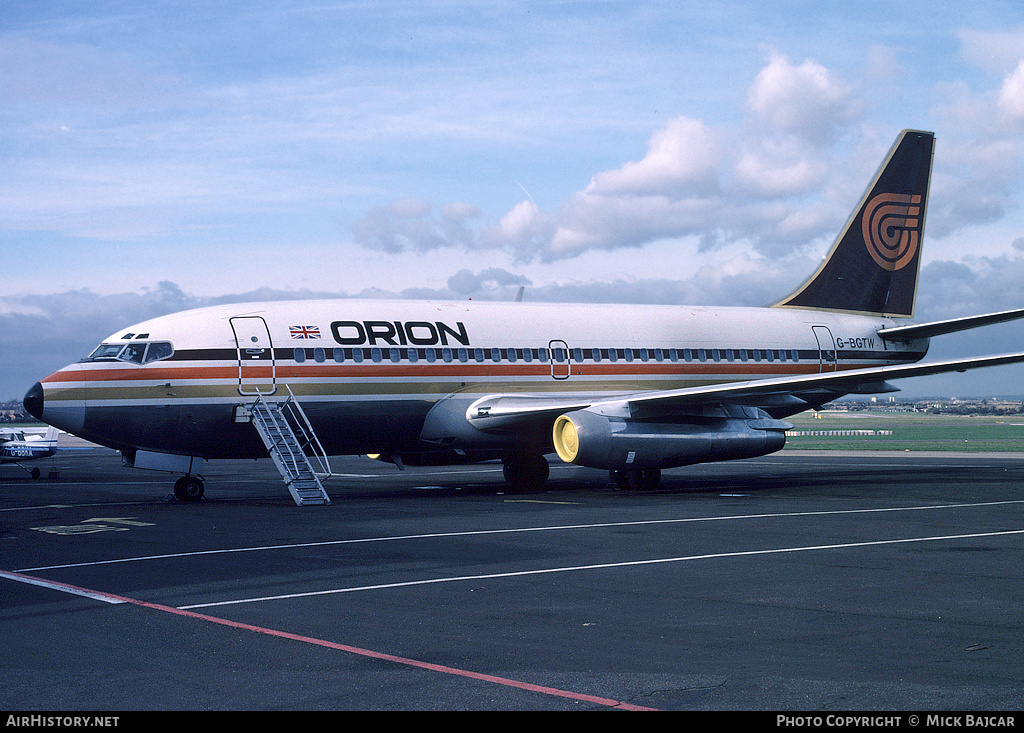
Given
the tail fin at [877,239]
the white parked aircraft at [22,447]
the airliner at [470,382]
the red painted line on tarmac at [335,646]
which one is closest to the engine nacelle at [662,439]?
the airliner at [470,382]

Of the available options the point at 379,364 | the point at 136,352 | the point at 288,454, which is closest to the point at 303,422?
the point at 288,454

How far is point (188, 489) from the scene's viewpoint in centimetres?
2486

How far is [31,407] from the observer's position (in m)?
23.0

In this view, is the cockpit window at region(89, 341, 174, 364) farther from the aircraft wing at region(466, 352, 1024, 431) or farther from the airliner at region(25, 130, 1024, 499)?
the aircraft wing at region(466, 352, 1024, 431)

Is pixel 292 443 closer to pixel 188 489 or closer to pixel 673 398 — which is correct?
pixel 188 489

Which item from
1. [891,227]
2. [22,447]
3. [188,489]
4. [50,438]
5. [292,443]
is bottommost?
[22,447]

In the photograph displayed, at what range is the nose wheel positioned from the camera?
976 inches

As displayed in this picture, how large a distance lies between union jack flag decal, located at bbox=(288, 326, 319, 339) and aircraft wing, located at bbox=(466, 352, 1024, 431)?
4.42 metres

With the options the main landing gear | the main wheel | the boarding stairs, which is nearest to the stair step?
the boarding stairs

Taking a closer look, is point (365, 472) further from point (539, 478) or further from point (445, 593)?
point (445, 593)

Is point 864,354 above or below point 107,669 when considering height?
above

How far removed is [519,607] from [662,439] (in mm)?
15639

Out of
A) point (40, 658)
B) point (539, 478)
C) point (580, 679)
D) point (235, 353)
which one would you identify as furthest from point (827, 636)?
point (539, 478)

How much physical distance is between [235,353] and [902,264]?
22790 mm
